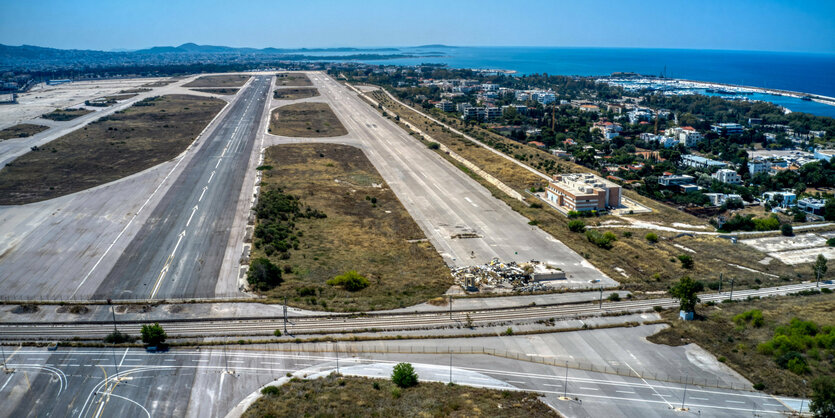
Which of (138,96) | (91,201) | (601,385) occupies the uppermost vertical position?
(138,96)

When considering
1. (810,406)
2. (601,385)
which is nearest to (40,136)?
(601,385)

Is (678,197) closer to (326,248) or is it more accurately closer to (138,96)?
(326,248)

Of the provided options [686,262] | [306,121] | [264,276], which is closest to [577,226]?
[686,262]

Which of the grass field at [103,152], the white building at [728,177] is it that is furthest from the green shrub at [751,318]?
the grass field at [103,152]

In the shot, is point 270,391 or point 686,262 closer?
point 270,391

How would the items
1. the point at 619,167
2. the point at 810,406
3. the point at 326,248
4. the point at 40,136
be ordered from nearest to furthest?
the point at 810,406
the point at 326,248
the point at 619,167
the point at 40,136

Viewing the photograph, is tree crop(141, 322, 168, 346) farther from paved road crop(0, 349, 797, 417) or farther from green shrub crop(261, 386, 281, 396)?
green shrub crop(261, 386, 281, 396)

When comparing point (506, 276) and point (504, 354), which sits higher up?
point (506, 276)

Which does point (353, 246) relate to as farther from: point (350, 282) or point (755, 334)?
point (755, 334)
